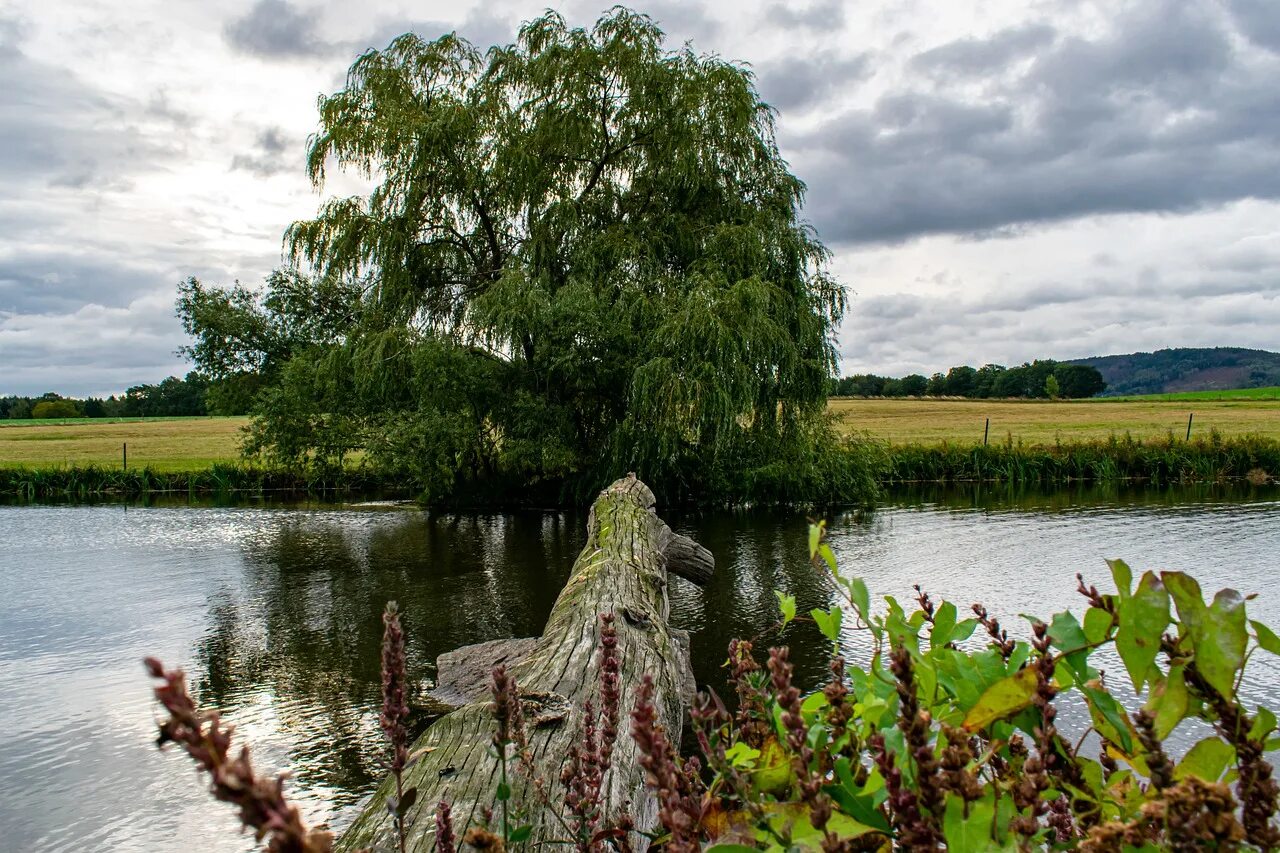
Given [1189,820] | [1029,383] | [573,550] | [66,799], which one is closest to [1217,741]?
[1189,820]

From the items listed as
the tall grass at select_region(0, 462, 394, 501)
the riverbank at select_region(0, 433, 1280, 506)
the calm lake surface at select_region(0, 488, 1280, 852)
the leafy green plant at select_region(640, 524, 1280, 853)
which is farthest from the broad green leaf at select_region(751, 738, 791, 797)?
the tall grass at select_region(0, 462, 394, 501)

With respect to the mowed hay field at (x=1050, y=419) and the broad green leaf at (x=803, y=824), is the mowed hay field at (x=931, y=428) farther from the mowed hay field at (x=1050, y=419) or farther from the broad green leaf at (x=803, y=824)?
the broad green leaf at (x=803, y=824)

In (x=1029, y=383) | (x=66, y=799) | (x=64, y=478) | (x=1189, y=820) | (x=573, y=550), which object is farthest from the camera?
(x=1029, y=383)

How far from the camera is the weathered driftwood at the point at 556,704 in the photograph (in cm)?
213

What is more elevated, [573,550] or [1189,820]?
[1189,820]

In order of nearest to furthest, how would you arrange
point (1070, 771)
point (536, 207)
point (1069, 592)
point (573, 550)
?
point (1070, 771)
point (1069, 592)
point (573, 550)
point (536, 207)

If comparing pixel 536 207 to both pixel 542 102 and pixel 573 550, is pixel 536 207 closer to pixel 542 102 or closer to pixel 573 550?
pixel 542 102

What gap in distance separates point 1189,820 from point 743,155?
18.3 metres

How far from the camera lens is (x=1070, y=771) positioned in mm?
1044

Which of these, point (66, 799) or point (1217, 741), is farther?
point (66, 799)

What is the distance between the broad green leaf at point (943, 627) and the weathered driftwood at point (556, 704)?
53cm

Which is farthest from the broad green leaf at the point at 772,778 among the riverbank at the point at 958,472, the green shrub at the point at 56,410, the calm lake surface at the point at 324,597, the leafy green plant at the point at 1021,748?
the green shrub at the point at 56,410

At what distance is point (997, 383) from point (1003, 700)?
9192 centimetres

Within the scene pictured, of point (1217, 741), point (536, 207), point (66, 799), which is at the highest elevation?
point (536, 207)
